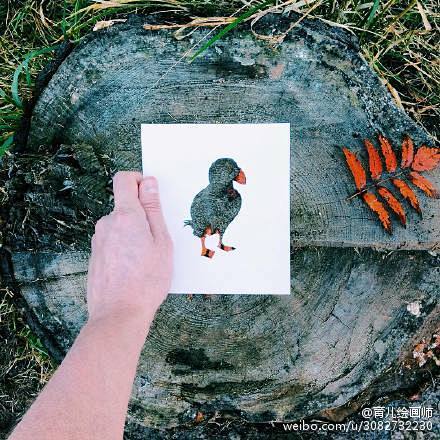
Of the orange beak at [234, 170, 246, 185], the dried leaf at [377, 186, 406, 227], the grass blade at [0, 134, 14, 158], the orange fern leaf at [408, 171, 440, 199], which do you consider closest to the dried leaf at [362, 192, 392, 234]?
the dried leaf at [377, 186, 406, 227]

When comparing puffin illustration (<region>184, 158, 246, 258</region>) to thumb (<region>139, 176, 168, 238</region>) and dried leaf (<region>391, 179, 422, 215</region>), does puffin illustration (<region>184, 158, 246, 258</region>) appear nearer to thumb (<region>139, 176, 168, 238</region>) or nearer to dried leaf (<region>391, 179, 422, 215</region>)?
thumb (<region>139, 176, 168, 238</region>)

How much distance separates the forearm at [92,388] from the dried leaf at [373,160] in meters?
0.89

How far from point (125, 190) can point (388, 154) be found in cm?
85

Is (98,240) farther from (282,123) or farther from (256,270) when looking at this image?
(282,123)

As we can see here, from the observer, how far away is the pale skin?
119 centimetres

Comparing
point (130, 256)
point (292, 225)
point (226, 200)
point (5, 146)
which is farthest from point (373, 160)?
point (5, 146)

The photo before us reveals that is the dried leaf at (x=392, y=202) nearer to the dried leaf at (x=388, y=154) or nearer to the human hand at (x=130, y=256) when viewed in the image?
the dried leaf at (x=388, y=154)

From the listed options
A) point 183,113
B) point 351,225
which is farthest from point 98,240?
point 351,225

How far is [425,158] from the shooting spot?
1600 mm

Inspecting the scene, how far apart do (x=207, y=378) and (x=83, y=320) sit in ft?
1.58

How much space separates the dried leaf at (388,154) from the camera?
1603 millimetres

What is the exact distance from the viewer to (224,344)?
1.72 m

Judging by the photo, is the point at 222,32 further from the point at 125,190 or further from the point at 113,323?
the point at 113,323

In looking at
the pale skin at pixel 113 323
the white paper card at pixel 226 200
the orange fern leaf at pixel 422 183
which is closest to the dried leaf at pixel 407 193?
the orange fern leaf at pixel 422 183
